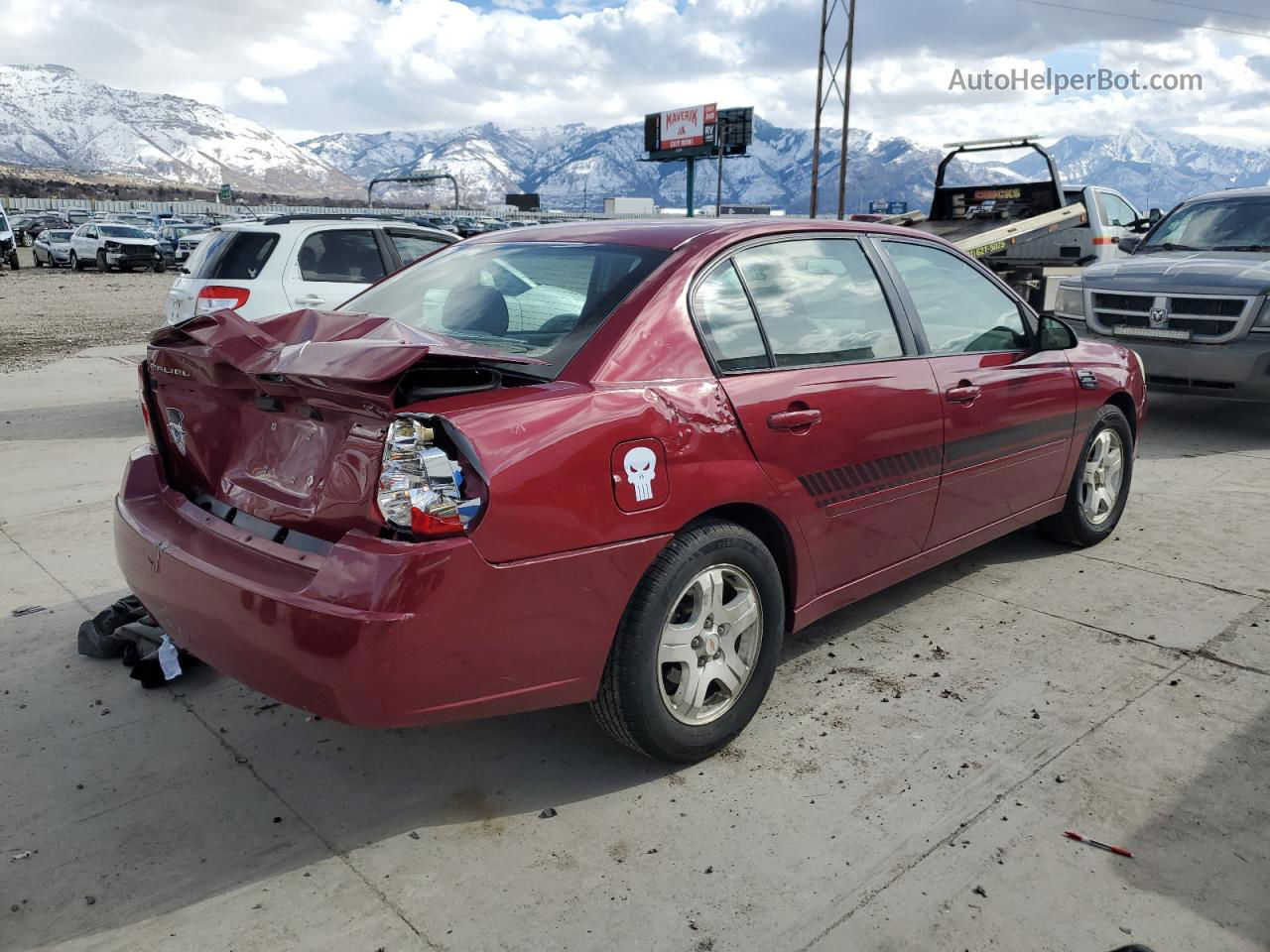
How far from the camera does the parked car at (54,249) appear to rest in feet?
115

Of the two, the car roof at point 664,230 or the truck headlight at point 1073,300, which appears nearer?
the car roof at point 664,230

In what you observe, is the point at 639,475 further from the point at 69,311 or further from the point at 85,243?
Answer: the point at 85,243

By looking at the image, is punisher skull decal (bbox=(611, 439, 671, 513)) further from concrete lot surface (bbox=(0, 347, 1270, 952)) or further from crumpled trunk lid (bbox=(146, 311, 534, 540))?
concrete lot surface (bbox=(0, 347, 1270, 952))

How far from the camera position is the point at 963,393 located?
396 centimetres

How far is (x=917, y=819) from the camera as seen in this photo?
2.87 metres

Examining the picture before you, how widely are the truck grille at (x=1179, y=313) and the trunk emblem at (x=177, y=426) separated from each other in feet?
24.5

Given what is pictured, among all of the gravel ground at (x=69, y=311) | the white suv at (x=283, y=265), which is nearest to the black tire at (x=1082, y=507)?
the white suv at (x=283, y=265)

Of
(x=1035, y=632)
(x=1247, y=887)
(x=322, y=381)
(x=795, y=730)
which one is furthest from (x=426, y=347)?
(x=1035, y=632)

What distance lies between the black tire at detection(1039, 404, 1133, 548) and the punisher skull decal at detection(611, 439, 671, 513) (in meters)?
2.91

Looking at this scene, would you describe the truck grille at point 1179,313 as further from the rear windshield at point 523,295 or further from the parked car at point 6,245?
the parked car at point 6,245

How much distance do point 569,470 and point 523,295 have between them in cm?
98

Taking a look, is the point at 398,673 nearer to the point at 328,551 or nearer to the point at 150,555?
the point at 328,551

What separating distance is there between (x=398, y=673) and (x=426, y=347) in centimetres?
81

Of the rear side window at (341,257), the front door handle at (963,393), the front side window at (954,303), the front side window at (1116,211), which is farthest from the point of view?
the front side window at (1116,211)
